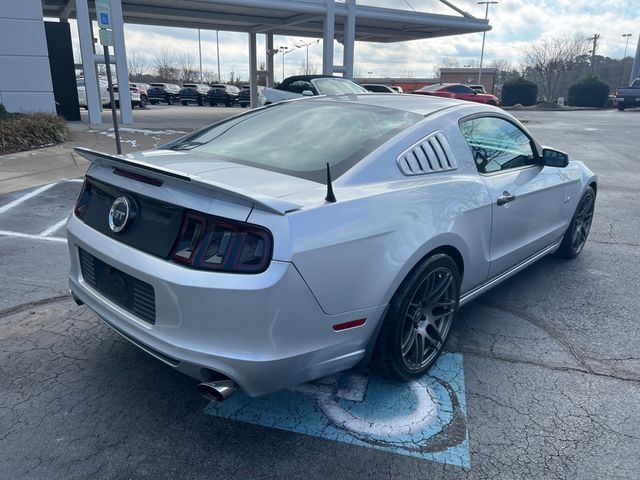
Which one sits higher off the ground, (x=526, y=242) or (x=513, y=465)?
(x=526, y=242)

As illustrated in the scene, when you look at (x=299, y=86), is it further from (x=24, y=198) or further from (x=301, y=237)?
(x=301, y=237)

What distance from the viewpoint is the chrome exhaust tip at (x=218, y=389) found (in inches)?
Result: 84.2

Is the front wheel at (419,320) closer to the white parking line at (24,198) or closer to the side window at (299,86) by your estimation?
the white parking line at (24,198)

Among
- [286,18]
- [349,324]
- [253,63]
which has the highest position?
[286,18]

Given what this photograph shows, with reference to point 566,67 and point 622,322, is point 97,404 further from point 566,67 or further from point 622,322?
point 566,67

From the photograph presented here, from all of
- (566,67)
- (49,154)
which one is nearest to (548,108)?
(566,67)

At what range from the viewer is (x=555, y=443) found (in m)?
2.47

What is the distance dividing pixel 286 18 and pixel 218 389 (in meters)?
23.7

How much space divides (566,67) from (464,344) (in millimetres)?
60272

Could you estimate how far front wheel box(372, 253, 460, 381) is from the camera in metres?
2.63

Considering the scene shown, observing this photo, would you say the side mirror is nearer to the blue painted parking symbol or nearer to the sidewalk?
the blue painted parking symbol

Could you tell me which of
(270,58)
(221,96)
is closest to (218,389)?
(270,58)

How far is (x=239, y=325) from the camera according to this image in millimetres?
2090

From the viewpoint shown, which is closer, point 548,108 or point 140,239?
point 140,239
